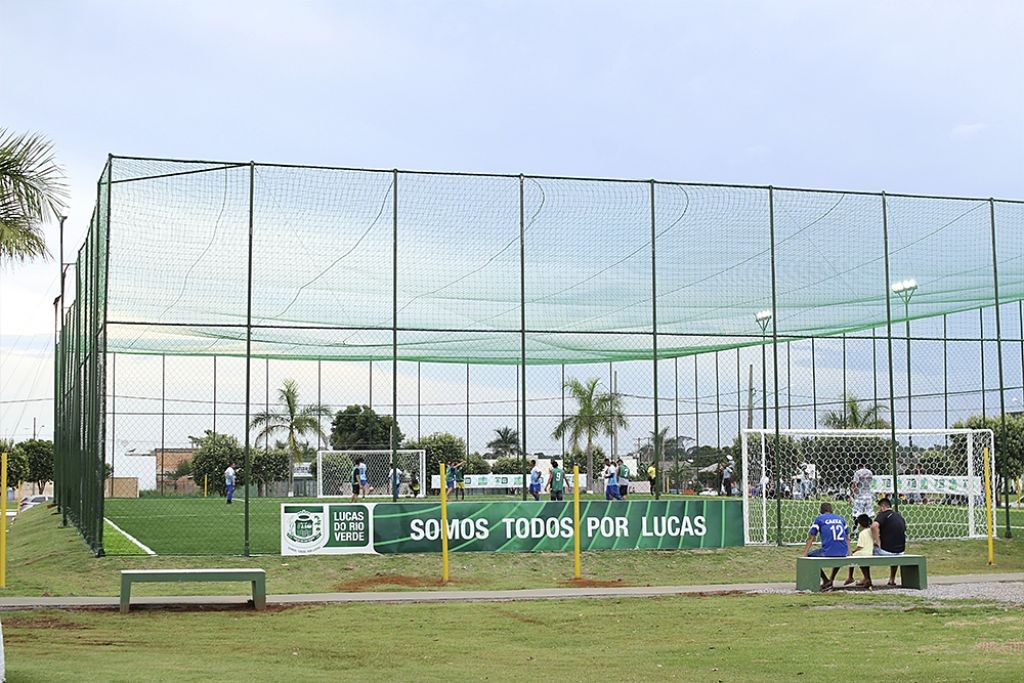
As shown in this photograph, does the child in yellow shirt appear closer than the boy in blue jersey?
No

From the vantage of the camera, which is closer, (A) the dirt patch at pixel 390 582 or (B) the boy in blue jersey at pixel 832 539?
(B) the boy in blue jersey at pixel 832 539

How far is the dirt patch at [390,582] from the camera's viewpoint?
676 inches

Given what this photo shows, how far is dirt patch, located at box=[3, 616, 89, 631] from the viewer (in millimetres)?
12611

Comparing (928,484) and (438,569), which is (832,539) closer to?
(438,569)

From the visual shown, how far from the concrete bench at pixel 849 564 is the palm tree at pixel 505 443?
36116mm

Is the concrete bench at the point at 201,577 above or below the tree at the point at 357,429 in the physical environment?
below

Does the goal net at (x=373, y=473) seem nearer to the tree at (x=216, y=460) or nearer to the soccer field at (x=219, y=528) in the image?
the tree at (x=216, y=460)

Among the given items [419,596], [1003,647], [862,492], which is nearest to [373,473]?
[862,492]

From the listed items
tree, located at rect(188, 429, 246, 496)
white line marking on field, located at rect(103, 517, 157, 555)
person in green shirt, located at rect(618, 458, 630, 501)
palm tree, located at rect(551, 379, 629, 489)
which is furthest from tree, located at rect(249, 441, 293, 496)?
white line marking on field, located at rect(103, 517, 157, 555)

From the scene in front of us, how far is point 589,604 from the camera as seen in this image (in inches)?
596

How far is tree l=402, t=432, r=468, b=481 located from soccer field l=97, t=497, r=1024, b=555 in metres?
17.9

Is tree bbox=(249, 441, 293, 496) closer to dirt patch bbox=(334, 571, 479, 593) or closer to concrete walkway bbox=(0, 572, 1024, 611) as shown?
dirt patch bbox=(334, 571, 479, 593)

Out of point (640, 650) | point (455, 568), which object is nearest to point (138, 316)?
point (455, 568)

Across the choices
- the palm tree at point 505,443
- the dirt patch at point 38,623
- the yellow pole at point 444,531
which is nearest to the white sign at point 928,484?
the yellow pole at point 444,531
